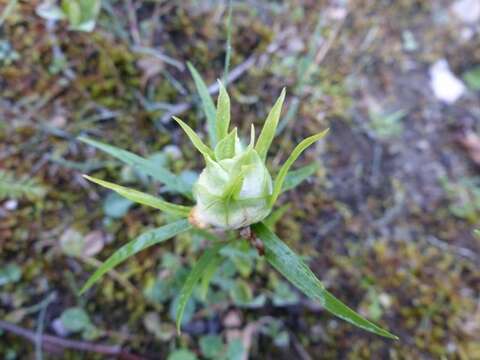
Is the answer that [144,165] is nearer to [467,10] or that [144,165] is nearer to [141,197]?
[141,197]

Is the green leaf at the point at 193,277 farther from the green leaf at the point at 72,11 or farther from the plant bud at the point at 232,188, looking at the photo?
the green leaf at the point at 72,11

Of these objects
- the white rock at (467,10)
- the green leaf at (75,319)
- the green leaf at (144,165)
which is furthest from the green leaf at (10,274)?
the white rock at (467,10)

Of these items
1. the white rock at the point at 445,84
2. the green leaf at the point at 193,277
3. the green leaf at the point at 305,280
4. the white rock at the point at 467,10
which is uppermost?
the white rock at the point at 467,10

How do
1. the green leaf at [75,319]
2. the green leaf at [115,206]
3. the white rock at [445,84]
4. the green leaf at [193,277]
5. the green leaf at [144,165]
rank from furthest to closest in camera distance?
the white rock at [445,84] < the green leaf at [115,206] < the green leaf at [75,319] < the green leaf at [144,165] < the green leaf at [193,277]

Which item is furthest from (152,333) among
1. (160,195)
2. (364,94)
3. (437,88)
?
(437,88)

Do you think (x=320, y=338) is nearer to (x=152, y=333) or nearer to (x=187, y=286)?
(x=152, y=333)

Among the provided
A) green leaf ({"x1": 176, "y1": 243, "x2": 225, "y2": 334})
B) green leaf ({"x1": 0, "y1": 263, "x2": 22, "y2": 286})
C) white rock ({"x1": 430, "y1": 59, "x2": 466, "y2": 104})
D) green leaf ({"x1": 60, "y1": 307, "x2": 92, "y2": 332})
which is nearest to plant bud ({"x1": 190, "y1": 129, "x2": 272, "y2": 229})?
green leaf ({"x1": 176, "y1": 243, "x2": 225, "y2": 334})

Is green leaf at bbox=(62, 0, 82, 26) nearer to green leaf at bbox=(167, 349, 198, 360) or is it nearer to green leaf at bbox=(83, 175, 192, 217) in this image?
green leaf at bbox=(83, 175, 192, 217)
